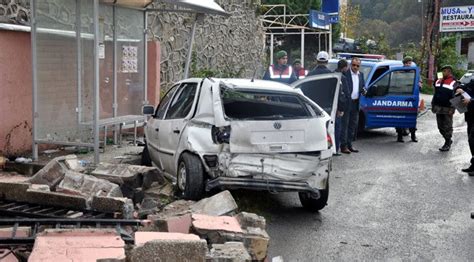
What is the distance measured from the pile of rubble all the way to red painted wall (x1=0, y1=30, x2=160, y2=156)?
136 cm

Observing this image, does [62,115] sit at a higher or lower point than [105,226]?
higher

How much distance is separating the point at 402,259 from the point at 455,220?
1.92 m

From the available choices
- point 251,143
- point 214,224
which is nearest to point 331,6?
point 251,143

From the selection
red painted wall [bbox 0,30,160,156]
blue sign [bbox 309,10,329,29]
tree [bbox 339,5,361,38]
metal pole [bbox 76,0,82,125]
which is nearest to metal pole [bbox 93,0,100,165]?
metal pole [bbox 76,0,82,125]

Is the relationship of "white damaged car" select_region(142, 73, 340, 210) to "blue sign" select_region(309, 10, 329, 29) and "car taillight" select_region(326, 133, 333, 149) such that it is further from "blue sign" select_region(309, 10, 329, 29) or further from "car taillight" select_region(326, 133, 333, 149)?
"blue sign" select_region(309, 10, 329, 29)

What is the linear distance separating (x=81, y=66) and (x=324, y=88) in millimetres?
3974

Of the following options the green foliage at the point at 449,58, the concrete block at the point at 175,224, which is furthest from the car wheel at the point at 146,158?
the green foliage at the point at 449,58

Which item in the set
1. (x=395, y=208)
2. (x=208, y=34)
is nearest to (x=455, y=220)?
(x=395, y=208)

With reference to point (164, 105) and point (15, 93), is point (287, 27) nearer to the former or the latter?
point (15, 93)

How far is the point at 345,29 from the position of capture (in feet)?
166

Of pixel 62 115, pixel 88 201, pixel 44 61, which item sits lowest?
pixel 88 201

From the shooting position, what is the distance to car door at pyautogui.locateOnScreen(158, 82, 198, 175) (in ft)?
25.2

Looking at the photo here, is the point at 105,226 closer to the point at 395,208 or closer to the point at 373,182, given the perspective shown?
the point at 395,208

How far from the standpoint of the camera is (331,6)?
25.3 meters
